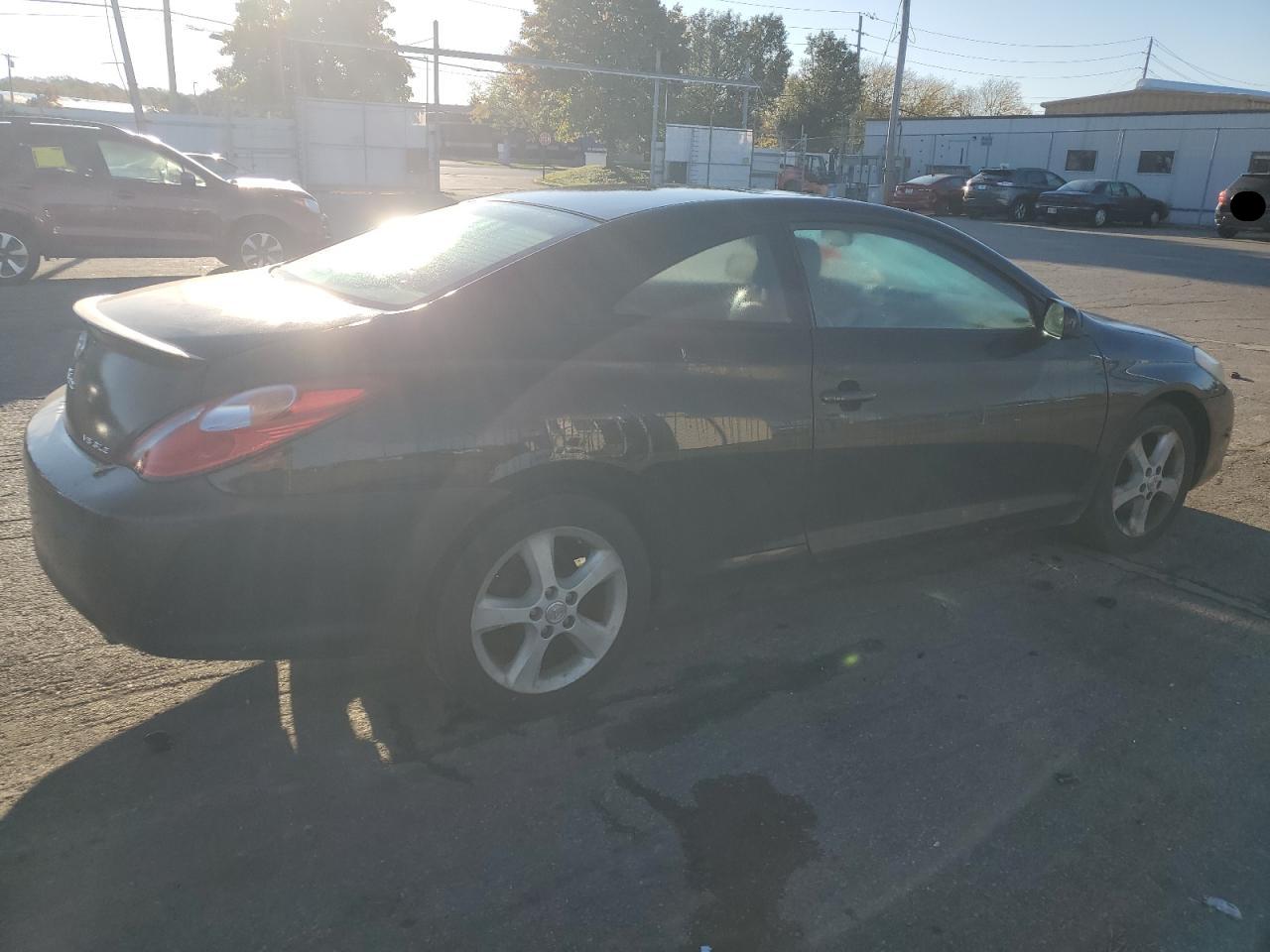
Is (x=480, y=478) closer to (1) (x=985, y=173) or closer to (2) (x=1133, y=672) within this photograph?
(2) (x=1133, y=672)

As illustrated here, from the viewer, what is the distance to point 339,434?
257cm

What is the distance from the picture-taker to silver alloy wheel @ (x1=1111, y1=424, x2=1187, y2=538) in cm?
441

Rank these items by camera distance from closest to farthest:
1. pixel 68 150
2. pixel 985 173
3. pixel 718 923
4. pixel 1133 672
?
pixel 718 923, pixel 1133 672, pixel 68 150, pixel 985 173

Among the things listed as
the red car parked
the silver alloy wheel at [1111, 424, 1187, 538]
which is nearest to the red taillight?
the silver alloy wheel at [1111, 424, 1187, 538]

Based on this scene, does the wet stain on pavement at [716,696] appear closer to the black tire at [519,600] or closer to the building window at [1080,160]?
the black tire at [519,600]

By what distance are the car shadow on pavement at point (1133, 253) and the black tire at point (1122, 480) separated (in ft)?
44.0

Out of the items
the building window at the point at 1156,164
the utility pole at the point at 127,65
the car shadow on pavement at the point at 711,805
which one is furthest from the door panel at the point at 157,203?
the building window at the point at 1156,164

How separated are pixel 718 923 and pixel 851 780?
0.72m

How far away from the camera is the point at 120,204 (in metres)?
11.4

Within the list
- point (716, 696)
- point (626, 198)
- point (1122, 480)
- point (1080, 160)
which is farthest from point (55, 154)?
point (1080, 160)

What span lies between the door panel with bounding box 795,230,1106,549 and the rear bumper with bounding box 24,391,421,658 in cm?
156

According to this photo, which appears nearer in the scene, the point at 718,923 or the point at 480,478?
the point at 718,923

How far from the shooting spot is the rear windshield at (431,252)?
3.10 metres

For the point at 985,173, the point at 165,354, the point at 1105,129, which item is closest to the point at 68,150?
the point at 165,354
